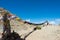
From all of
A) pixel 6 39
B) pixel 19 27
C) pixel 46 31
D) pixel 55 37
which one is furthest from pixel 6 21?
pixel 19 27

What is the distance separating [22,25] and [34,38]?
13335mm

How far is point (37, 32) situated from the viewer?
23500mm

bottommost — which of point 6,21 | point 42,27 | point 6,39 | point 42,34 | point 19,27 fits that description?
point 6,39

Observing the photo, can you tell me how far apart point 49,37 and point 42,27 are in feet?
14.3

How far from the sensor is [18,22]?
36406 millimetres

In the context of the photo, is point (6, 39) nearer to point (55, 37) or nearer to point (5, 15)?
point (5, 15)

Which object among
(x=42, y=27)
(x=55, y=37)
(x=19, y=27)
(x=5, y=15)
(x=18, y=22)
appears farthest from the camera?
(x=18, y=22)

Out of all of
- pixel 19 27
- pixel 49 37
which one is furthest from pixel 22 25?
pixel 49 37

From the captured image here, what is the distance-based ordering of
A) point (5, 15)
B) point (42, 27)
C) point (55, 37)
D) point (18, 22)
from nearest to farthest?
point (5, 15)
point (55, 37)
point (42, 27)
point (18, 22)

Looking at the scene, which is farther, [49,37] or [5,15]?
[49,37]

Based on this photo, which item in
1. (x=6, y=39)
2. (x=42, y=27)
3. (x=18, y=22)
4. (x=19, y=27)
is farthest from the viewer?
(x=18, y=22)

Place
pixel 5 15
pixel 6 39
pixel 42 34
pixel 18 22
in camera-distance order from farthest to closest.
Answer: pixel 18 22
pixel 42 34
pixel 6 39
pixel 5 15

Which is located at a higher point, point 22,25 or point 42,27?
point 22,25

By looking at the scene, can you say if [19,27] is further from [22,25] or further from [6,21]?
[6,21]
